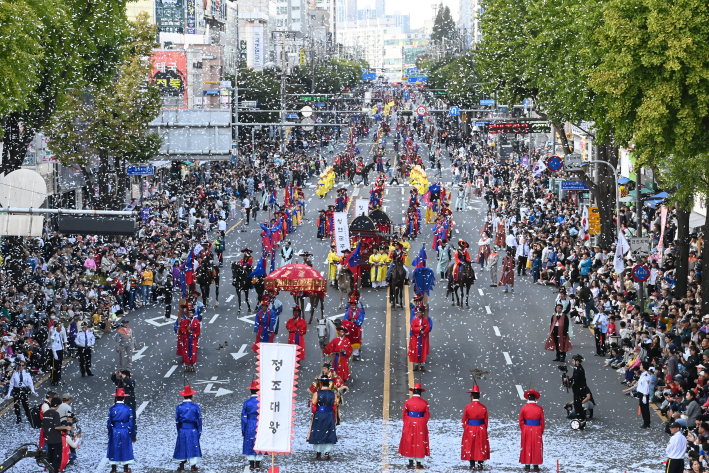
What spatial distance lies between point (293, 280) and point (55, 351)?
6.56 meters

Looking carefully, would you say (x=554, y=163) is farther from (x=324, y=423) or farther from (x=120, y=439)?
(x=120, y=439)

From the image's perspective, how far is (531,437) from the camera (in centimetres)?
1825

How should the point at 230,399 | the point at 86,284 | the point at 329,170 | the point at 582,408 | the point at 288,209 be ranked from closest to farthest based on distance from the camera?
the point at 582,408 < the point at 230,399 < the point at 86,284 < the point at 288,209 < the point at 329,170

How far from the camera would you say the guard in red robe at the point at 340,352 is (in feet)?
77.2

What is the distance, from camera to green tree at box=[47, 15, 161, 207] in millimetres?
48438

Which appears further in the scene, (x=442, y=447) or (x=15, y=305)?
(x=15, y=305)

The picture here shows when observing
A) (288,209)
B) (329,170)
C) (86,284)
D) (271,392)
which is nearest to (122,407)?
(271,392)

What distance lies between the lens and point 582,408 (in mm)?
21391

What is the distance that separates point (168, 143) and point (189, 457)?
117 ft

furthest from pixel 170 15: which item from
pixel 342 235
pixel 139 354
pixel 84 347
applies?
pixel 84 347

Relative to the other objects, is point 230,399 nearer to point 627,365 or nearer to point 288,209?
point 627,365

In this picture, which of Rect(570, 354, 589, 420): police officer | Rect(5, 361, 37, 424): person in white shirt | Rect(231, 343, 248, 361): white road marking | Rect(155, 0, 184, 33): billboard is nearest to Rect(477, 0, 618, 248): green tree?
Rect(570, 354, 589, 420): police officer

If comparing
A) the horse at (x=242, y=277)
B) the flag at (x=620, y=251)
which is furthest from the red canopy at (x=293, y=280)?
the flag at (x=620, y=251)

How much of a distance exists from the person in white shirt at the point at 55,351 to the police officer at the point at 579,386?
11497mm
